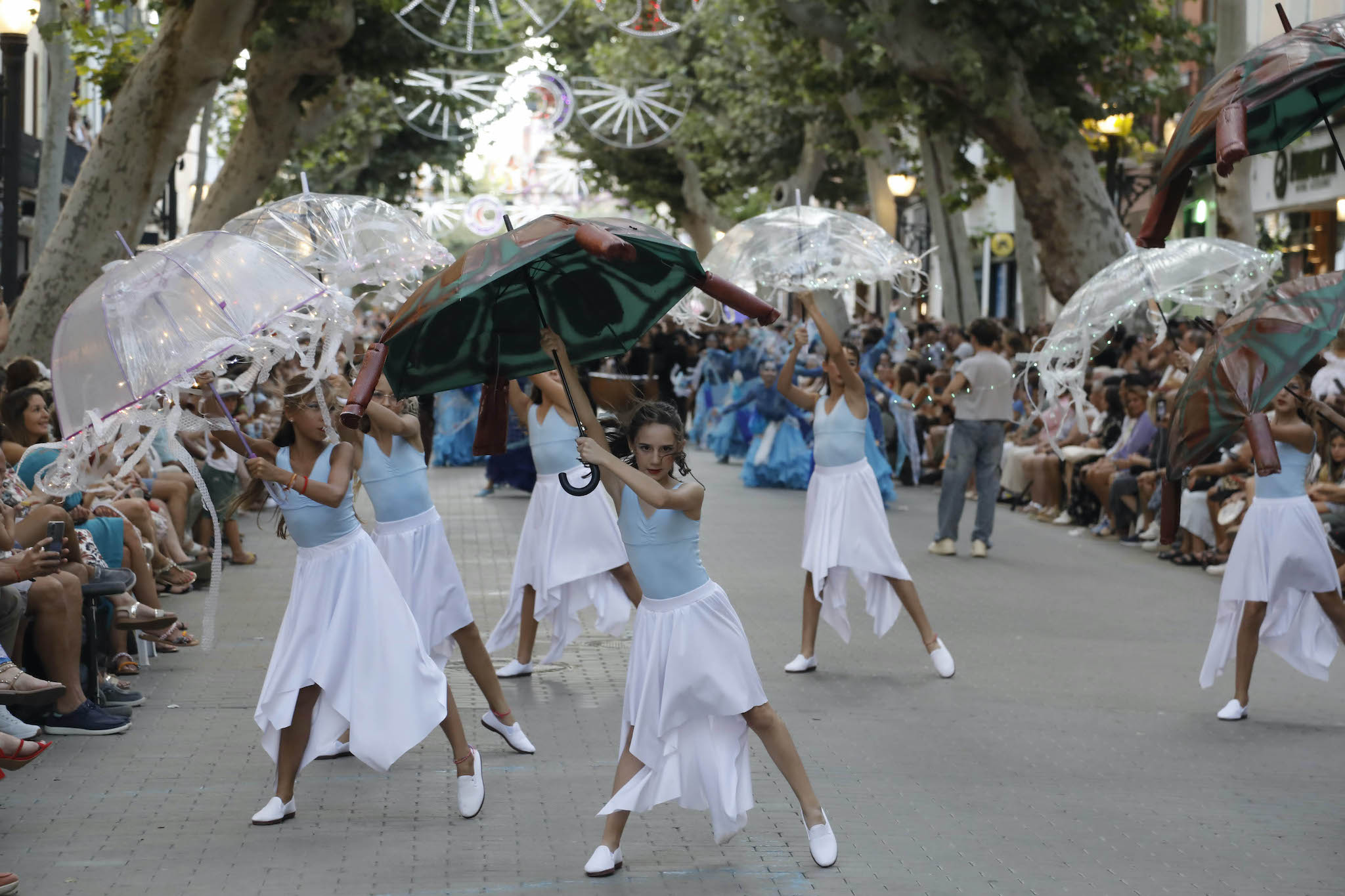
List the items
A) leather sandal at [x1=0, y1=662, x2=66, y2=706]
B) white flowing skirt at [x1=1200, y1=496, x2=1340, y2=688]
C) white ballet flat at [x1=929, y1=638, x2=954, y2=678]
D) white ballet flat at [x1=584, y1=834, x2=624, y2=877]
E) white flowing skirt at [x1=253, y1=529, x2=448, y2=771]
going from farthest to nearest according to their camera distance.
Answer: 1. white ballet flat at [x1=929, y1=638, x2=954, y2=678]
2. white flowing skirt at [x1=1200, y1=496, x2=1340, y2=688]
3. leather sandal at [x1=0, y1=662, x2=66, y2=706]
4. white flowing skirt at [x1=253, y1=529, x2=448, y2=771]
5. white ballet flat at [x1=584, y1=834, x2=624, y2=877]

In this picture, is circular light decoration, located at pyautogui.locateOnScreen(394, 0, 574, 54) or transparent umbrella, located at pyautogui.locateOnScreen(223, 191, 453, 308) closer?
transparent umbrella, located at pyautogui.locateOnScreen(223, 191, 453, 308)

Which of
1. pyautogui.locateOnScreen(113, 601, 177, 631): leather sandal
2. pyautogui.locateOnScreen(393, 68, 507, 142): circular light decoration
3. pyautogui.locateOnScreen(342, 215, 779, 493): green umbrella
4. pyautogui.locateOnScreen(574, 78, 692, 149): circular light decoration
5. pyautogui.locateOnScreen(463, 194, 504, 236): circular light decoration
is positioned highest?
pyautogui.locateOnScreen(574, 78, 692, 149): circular light decoration

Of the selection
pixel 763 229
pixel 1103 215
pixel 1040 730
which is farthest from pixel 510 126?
pixel 1040 730

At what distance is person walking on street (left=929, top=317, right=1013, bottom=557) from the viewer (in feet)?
48.0

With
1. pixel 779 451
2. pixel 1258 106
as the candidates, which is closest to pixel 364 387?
pixel 1258 106

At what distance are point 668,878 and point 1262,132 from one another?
3.19m

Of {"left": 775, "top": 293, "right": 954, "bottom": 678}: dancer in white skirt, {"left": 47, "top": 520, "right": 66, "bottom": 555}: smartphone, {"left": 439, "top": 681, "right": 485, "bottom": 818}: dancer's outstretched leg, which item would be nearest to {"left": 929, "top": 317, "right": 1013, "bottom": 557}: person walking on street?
{"left": 775, "top": 293, "right": 954, "bottom": 678}: dancer in white skirt

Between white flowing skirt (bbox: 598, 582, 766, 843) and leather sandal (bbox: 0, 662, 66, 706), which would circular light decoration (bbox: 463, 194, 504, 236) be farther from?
white flowing skirt (bbox: 598, 582, 766, 843)

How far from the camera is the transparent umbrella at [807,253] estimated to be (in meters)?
10.6

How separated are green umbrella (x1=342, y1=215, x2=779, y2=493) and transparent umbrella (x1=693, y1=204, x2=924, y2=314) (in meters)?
4.53

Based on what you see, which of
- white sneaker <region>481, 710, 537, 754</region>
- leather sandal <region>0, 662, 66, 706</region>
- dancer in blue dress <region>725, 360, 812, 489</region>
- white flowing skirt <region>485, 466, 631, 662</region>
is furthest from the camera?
dancer in blue dress <region>725, 360, 812, 489</region>

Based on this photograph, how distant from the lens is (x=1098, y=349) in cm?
1035

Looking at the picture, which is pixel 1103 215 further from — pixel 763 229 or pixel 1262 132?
pixel 1262 132

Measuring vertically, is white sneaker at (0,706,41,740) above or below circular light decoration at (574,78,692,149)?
below
